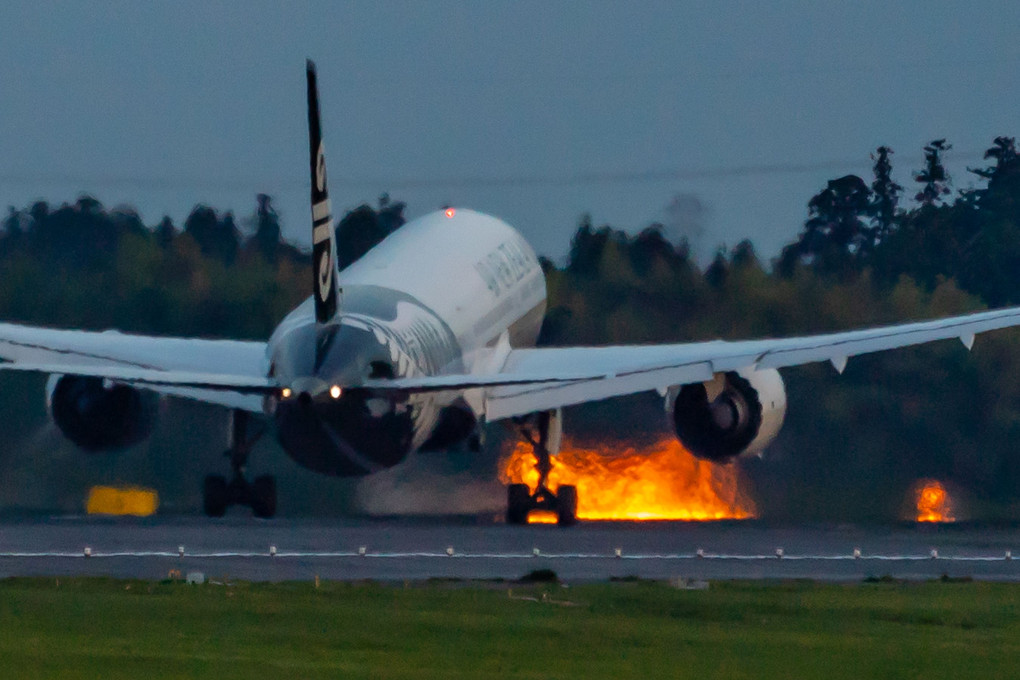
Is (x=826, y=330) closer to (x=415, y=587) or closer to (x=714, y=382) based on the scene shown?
(x=714, y=382)

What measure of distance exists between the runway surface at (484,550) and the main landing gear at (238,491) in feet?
2.05

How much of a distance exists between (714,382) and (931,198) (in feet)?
104

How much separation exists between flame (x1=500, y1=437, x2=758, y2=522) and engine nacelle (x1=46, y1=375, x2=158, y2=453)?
22.5 ft

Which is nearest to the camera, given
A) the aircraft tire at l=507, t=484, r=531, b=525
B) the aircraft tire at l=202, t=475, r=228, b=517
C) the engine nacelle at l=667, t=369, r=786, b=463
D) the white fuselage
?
the white fuselage

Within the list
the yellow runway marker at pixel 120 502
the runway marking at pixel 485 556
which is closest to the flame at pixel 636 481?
the yellow runway marker at pixel 120 502

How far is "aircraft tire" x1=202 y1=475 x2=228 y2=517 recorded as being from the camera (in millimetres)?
36031

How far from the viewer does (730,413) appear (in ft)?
118

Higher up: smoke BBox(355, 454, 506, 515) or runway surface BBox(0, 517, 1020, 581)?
smoke BBox(355, 454, 506, 515)

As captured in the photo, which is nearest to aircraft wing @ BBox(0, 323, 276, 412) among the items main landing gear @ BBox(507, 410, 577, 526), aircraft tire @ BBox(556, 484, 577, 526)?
main landing gear @ BBox(507, 410, 577, 526)

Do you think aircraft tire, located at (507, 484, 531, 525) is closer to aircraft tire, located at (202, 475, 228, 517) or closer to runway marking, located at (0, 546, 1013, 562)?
aircraft tire, located at (202, 475, 228, 517)

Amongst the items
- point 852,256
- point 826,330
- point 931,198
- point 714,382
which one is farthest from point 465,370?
point 931,198

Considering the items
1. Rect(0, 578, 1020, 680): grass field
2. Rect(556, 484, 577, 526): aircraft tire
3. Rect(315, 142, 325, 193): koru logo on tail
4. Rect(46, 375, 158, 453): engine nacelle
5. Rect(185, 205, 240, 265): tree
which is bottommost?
Rect(0, 578, 1020, 680): grass field

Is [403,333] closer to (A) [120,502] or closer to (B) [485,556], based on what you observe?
(B) [485,556]

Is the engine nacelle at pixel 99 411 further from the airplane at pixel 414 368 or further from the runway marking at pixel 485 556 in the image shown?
the runway marking at pixel 485 556
